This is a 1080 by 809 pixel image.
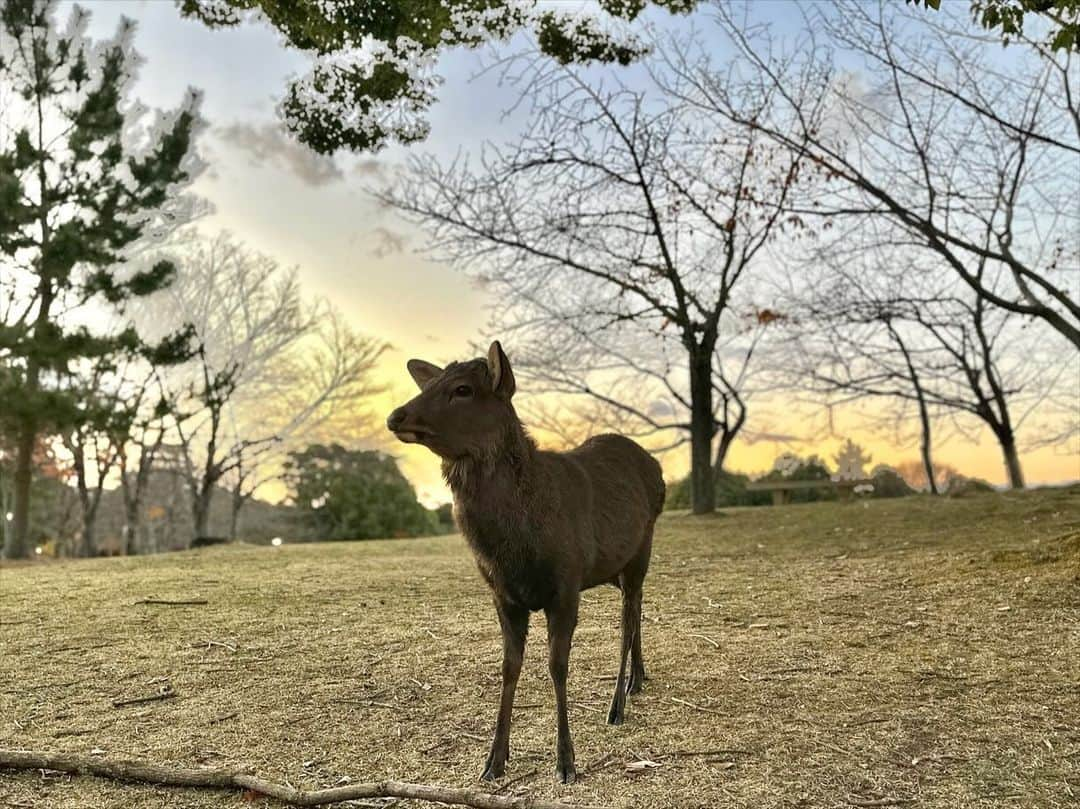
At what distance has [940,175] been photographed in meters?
11.6

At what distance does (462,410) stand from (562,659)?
1.00m

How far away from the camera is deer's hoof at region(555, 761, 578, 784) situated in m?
3.32

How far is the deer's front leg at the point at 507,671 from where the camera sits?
11.1 feet

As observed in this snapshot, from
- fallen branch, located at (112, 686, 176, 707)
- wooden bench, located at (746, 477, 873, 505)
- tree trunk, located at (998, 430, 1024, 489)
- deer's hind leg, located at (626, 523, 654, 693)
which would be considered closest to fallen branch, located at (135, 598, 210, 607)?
fallen branch, located at (112, 686, 176, 707)

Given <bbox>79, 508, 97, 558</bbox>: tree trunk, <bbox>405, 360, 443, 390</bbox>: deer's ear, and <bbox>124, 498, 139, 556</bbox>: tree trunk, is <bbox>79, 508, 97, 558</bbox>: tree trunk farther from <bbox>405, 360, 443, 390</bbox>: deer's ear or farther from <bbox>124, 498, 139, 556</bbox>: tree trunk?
<bbox>405, 360, 443, 390</bbox>: deer's ear

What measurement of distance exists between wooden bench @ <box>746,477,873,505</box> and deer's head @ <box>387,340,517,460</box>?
47.4 feet

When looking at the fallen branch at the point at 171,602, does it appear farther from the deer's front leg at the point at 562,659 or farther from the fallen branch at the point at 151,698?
the deer's front leg at the point at 562,659

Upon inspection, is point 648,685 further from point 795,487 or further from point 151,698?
point 795,487

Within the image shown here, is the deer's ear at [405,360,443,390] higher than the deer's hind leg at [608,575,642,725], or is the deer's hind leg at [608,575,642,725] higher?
the deer's ear at [405,360,443,390]

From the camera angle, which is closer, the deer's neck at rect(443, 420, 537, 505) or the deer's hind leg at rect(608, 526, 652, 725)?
the deer's neck at rect(443, 420, 537, 505)

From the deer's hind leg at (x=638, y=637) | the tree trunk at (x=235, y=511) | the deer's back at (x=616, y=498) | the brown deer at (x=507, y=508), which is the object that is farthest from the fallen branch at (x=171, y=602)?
the tree trunk at (x=235, y=511)

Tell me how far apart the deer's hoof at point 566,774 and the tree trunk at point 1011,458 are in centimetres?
1560

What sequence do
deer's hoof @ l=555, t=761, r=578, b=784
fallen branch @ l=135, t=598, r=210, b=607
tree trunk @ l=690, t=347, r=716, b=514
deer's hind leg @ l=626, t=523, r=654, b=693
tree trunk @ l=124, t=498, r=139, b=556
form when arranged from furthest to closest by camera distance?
tree trunk @ l=124, t=498, r=139, b=556, tree trunk @ l=690, t=347, r=716, b=514, fallen branch @ l=135, t=598, r=210, b=607, deer's hind leg @ l=626, t=523, r=654, b=693, deer's hoof @ l=555, t=761, r=578, b=784

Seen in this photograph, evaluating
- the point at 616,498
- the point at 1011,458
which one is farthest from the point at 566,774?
the point at 1011,458
